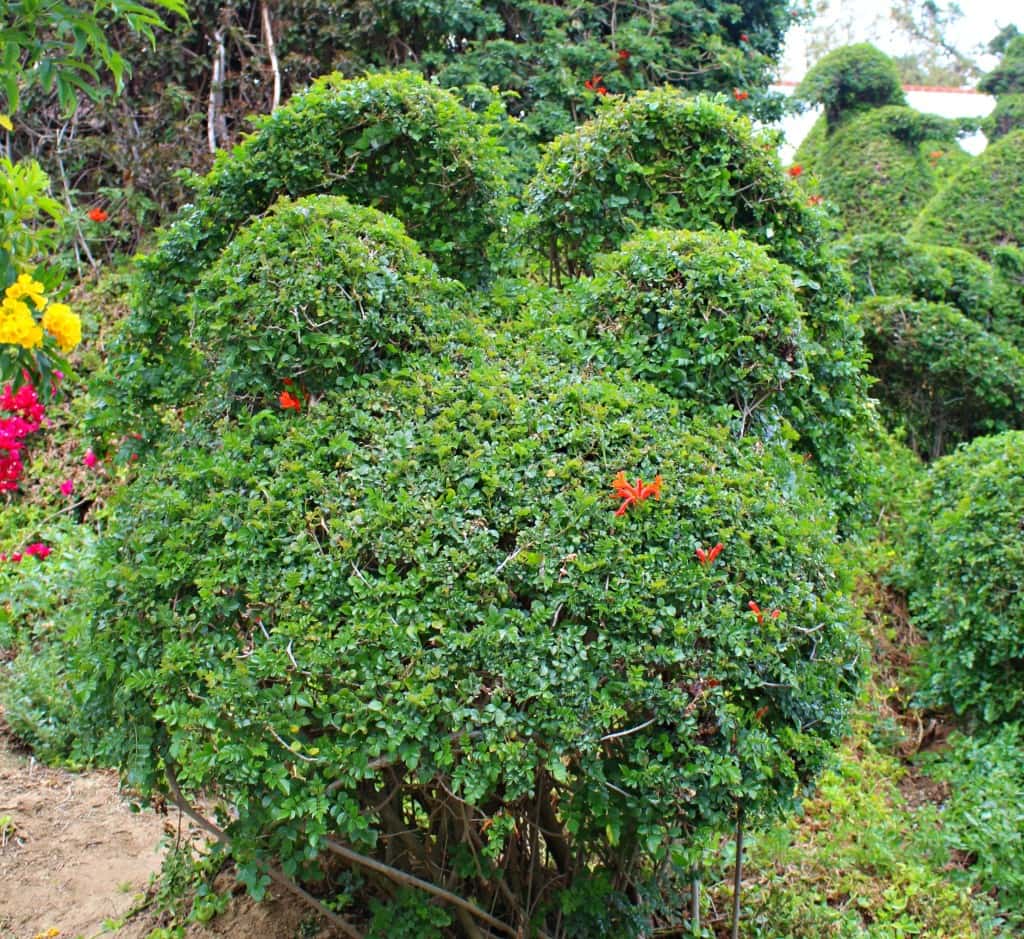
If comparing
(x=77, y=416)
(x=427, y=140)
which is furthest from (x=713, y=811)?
(x=77, y=416)

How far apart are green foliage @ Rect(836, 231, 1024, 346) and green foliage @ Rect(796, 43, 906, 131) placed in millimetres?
3276

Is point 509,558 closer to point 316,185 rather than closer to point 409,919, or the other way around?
point 409,919

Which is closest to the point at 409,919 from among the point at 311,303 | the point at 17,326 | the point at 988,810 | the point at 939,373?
the point at 311,303

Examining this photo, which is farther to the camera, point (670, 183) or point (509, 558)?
point (670, 183)

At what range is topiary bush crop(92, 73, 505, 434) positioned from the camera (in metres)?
3.25

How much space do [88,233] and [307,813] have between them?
608 centimetres

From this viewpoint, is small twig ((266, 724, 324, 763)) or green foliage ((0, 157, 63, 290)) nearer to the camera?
small twig ((266, 724, 324, 763))

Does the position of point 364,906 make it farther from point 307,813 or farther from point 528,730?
point 528,730

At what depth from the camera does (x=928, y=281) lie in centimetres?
776

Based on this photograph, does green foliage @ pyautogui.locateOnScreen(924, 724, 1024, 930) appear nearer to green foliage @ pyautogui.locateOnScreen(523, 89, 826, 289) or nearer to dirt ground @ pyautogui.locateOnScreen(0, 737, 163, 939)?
green foliage @ pyautogui.locateOnScreen(523, 89, 826, 289)

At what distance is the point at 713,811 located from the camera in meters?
2.22

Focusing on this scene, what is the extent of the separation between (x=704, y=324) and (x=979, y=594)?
2713 mm

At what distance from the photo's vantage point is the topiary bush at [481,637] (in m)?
2.17

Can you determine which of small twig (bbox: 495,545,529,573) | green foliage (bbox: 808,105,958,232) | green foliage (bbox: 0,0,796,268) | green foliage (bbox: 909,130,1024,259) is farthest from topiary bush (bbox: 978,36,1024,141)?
small twig (bbox: 495,545,529,573)
